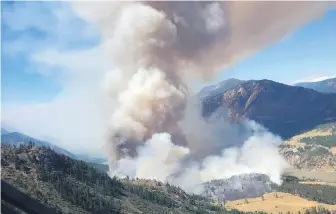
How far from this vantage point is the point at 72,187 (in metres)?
102

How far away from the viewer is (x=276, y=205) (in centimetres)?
19062

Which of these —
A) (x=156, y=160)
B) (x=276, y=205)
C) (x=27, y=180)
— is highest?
(x=156, y=160)

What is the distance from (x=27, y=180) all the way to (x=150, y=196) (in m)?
51.1

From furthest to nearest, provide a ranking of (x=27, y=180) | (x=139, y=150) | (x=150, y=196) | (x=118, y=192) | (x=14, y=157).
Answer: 1. (x=139, y=150)
2. (x=150, y=196)
3. (x=118, y=192)
4. (x=14, y=157)
5. (x=27, y=180)

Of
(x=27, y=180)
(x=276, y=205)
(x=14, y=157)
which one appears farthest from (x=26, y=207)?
(x=276, y=205)

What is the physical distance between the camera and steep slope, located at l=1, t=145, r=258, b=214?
3593 inches

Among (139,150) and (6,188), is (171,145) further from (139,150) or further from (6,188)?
(6,188)

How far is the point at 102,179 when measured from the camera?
13062cm

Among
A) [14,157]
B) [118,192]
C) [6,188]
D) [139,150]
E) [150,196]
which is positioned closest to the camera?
[6,188]

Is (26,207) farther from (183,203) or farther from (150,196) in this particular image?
(183,203)

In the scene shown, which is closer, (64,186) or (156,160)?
(64,186)

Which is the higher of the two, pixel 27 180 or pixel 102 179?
pixel 102 179

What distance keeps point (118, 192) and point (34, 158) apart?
29342mm

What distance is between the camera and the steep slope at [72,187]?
91250 mm
